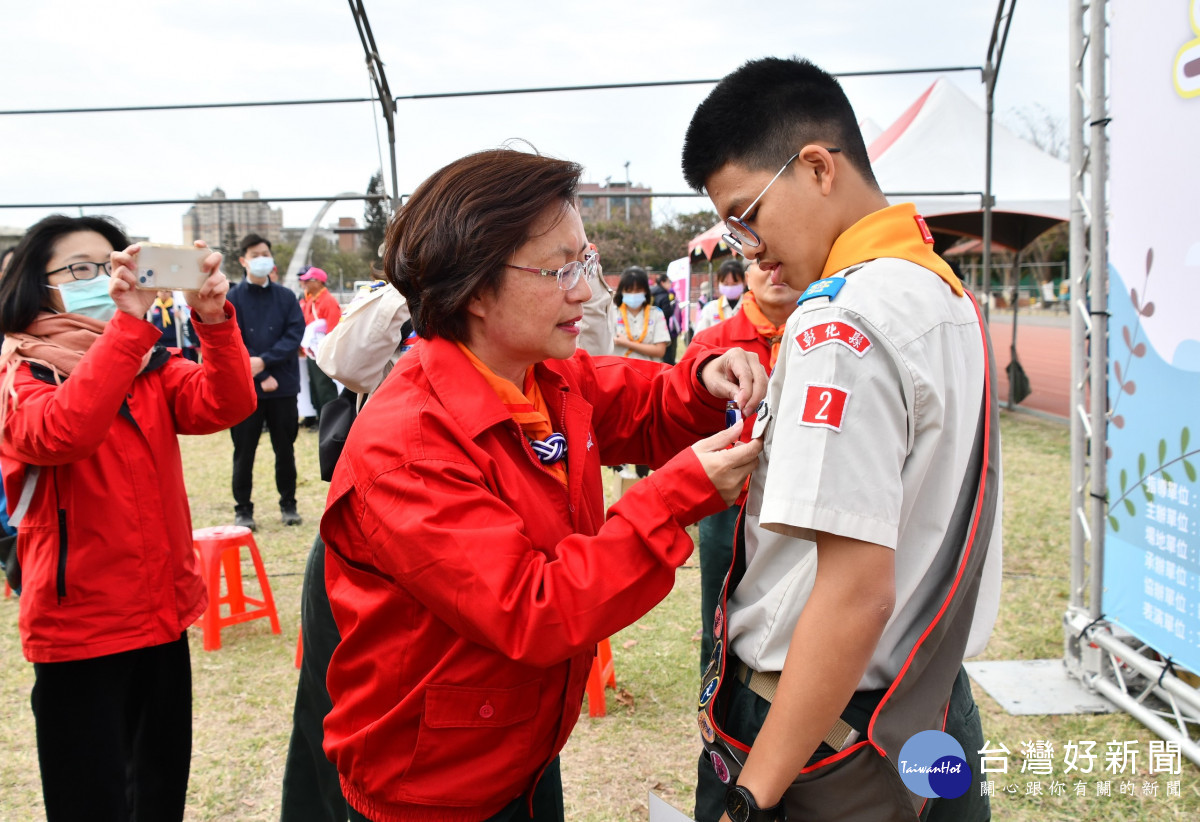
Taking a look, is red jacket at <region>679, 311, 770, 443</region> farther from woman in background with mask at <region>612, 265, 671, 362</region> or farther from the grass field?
woman in background with mask at <region>612, 265, 671, 362</region>

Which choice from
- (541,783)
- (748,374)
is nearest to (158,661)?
(541,783)

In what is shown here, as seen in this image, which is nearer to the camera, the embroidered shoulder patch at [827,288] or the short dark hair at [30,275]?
the embroidered shoulder patch at [827,288]

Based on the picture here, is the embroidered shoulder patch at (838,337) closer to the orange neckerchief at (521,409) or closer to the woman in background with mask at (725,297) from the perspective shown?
the orange neckerchief at (521,409)

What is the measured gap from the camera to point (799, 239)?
52.2 inches

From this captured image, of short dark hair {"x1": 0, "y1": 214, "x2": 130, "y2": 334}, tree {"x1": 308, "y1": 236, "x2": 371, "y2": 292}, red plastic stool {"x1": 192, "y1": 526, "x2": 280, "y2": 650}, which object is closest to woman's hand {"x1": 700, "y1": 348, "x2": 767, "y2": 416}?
short dark hair {"x1": 0, "y1": 214, "x2": 130, "y2": 334}

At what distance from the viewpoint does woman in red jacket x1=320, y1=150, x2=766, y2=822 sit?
120cm

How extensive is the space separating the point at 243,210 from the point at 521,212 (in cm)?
957

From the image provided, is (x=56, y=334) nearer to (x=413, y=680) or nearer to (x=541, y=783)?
(x=413, y=680)

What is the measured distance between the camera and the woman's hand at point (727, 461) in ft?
4.05

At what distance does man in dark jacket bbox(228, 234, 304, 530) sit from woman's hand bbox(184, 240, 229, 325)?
14.1ft

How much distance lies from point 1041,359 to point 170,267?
18.6 metres

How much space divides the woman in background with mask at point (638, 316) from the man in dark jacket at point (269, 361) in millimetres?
2870

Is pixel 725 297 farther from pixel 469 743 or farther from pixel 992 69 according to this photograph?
pixel 469 743

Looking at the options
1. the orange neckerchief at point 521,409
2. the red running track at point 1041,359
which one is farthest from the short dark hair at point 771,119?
the red running track at point 1041,359
